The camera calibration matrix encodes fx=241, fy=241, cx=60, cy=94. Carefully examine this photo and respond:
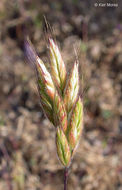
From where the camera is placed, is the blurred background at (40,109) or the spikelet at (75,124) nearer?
the spikelet at (75,124)

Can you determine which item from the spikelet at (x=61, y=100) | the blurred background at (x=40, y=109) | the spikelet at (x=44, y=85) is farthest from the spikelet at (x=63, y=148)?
the blurred background at (x=40, y=109)

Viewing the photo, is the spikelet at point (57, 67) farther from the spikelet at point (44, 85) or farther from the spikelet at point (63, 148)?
the spikelet at point (63, 148)

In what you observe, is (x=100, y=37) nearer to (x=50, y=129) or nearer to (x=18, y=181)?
(x=50, y=129)

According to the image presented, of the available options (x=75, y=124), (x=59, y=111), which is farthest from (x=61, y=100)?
(x=75, y=124)

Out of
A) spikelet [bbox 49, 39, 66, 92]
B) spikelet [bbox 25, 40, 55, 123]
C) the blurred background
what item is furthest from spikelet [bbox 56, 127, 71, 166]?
the blurred background

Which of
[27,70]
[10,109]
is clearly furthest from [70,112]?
[27,70]

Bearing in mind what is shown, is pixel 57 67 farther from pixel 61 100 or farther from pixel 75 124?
pixel 75 124

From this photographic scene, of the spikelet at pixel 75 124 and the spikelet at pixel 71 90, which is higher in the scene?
A: the spikelet at pixel 71 90

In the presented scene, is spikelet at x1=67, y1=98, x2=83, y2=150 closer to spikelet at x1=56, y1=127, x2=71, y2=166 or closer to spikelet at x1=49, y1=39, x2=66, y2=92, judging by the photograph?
spikelet at x1=56, y1=127, x2=71, y2=166
